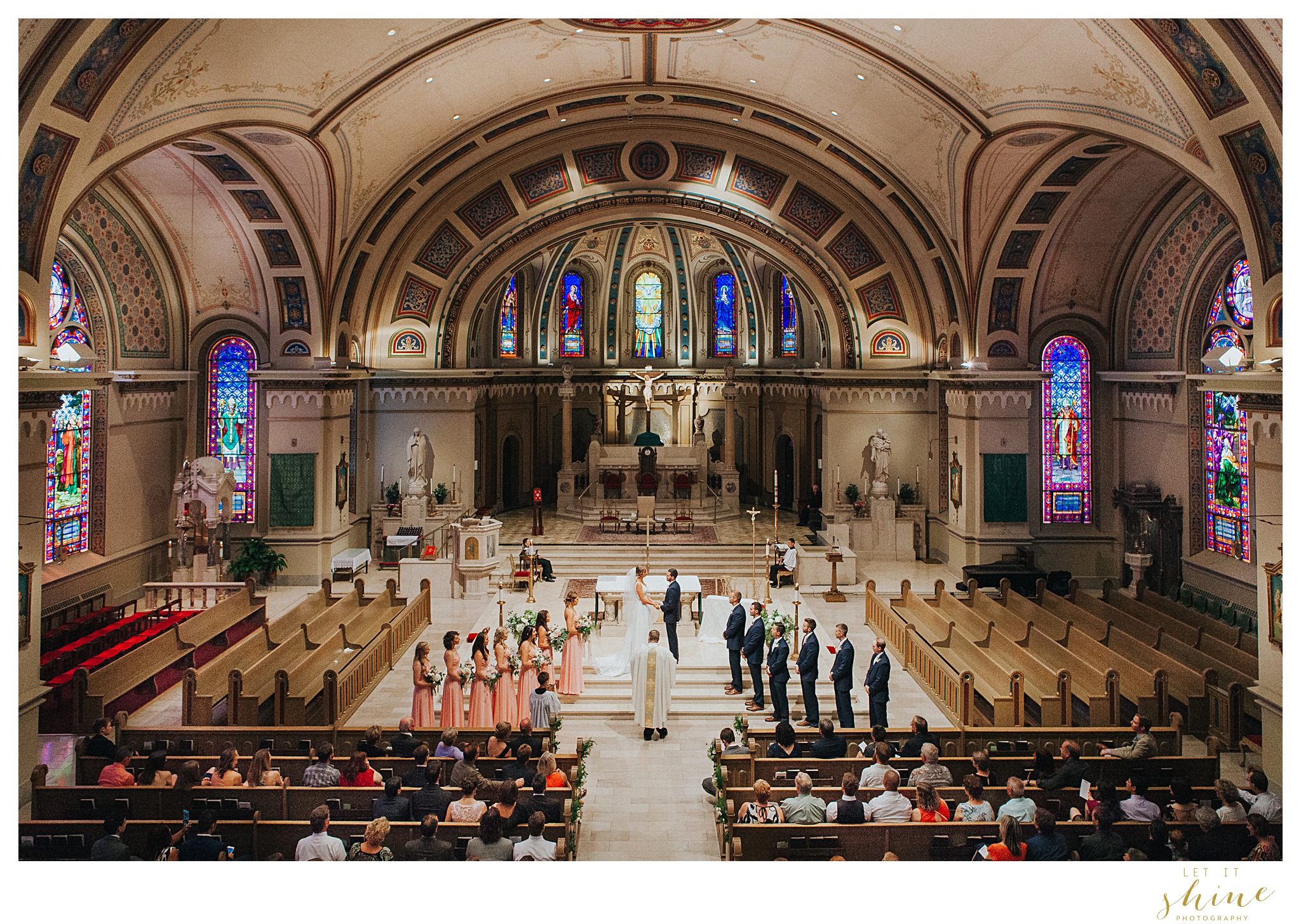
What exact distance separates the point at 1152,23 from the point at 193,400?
58.9 ft

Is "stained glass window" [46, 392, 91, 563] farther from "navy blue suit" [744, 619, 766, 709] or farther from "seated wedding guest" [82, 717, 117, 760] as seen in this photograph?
"navy blue suit" [744, 619, 766, 709]

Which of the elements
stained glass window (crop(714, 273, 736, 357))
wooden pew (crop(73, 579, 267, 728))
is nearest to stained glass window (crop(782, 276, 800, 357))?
stained glass window (crop(714, 273, 736, 357))

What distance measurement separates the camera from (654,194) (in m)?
23.5

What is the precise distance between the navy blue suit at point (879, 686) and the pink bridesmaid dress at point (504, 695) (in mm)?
4073

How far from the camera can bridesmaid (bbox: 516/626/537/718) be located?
11914mm

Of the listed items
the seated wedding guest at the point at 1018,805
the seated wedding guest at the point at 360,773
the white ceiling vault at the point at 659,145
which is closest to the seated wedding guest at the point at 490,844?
the seated wedding guest at the point at 360,773

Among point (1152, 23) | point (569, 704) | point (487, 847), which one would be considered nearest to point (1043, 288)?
point (1152, 23)

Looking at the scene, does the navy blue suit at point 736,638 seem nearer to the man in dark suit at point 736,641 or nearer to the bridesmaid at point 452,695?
the man in dark suit at point 736,641

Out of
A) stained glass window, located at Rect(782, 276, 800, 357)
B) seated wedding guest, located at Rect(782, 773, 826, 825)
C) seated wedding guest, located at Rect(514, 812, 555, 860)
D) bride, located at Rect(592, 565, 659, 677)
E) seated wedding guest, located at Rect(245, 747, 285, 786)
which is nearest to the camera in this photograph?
seated wedding guest, located at Rect(514, 812, 555, 860)

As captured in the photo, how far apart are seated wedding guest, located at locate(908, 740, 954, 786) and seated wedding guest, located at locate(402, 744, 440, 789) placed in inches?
163

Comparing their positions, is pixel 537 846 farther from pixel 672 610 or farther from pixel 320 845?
pixel 672 610

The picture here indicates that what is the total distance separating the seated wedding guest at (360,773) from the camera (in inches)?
344

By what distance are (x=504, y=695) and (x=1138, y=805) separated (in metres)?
6.69

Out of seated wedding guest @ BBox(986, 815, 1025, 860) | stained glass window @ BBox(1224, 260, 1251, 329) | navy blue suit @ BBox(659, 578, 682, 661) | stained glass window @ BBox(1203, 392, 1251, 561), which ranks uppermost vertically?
stained glass window @ BBox(1224, 260, 1251, 329)
